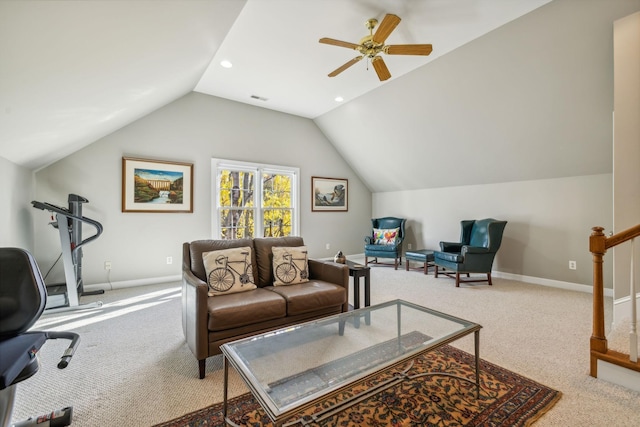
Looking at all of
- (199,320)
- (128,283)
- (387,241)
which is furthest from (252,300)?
(387,241)

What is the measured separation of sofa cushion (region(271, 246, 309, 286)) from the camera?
2.61m

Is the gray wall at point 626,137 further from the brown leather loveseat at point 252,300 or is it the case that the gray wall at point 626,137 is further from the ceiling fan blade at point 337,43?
the brown leather loveseat at point 252,300

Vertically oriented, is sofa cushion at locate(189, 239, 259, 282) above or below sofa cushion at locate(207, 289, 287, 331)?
above

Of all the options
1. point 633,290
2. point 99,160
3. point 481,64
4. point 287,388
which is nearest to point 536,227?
point 481,64

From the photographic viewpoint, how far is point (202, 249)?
251 centimetres

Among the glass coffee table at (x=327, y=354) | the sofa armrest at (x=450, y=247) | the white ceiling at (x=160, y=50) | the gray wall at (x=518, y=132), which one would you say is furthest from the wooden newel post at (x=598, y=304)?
the sofa armrest at (x=450, y=247)

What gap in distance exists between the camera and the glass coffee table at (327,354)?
1.18m

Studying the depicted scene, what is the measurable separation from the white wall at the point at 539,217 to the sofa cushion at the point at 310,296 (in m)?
3.68

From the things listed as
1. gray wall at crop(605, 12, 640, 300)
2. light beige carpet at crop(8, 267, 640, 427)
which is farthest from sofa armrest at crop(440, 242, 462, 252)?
gray wall at crop(605, 12, 640, 300)

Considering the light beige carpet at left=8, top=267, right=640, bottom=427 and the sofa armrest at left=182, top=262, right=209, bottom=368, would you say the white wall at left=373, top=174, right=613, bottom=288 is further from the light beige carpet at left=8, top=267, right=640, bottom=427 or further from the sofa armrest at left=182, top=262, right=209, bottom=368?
the sofa armrest at left=182, top=262, right=209, bottom=368

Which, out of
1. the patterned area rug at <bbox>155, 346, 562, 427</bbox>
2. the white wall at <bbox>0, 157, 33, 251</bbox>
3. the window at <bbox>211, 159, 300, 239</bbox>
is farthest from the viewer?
the window at <bbox>211, 159, 300, 239</bbox>

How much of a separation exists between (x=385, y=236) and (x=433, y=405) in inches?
171

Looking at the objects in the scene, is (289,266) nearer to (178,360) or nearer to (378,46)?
(178,360)

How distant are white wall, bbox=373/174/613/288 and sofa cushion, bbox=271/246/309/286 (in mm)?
3827
